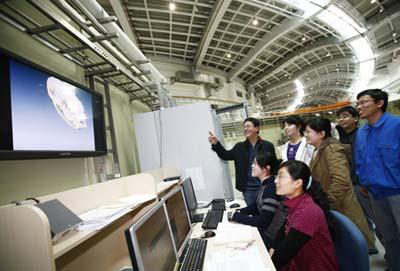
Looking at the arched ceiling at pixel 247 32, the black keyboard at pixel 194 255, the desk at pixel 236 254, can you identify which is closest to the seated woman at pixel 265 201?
the desk at pixel 236 254

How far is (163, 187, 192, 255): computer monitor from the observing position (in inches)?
52.7

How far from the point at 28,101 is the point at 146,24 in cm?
428

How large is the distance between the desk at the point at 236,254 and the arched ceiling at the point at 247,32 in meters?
3.50

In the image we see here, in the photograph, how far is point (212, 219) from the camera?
6.66 ft

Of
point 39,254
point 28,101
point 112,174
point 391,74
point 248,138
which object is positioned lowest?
point 39,254

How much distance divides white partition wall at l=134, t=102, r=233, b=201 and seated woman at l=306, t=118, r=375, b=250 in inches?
47.2

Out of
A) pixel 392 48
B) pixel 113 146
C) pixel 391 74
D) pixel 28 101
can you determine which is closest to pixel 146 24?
pixel 113 146

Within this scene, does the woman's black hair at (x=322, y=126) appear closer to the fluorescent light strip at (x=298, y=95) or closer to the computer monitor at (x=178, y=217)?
the computer monitor at (x=178, y=217)

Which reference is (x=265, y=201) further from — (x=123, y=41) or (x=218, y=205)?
(x=123, y=41)

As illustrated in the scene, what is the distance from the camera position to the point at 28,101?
139cm

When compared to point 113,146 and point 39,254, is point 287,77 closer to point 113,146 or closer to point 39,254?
point 113,146

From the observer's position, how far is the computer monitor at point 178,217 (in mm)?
1339

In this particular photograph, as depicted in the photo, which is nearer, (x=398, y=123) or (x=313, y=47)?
(x=398, y=123)

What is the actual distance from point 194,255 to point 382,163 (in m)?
1.51
